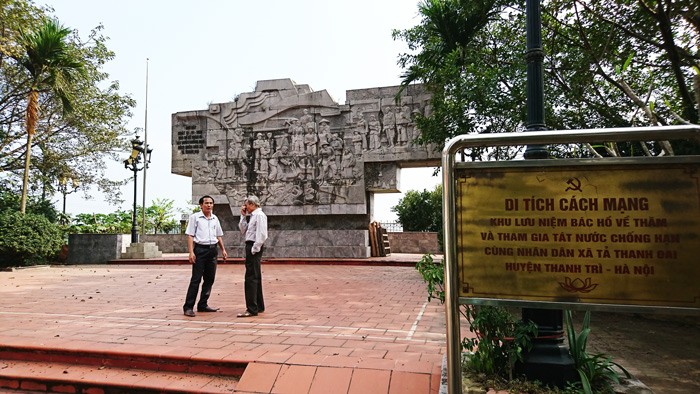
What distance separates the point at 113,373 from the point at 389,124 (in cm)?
1167

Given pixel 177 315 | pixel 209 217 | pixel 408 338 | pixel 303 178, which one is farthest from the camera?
pixel 303 178

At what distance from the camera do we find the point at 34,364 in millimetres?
3740

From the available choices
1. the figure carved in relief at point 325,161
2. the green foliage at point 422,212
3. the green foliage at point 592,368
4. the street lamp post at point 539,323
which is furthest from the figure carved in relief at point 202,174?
the green foliage at point 422,212

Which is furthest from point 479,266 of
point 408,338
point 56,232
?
point 56,232

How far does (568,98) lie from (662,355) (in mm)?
4472

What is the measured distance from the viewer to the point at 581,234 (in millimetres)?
1801

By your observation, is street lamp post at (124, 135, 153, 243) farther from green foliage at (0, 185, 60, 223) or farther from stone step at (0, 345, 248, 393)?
stone step at (0, 345, 248, 393)

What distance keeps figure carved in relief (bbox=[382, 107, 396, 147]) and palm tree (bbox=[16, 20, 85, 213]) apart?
10.7 m

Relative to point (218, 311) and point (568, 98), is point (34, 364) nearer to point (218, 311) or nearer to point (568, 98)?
point (218, 311)

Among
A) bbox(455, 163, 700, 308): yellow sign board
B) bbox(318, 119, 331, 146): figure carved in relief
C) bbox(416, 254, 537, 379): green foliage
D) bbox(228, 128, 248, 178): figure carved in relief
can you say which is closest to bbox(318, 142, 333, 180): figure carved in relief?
bbox(318, 119, 331, 146): figure carved in relief

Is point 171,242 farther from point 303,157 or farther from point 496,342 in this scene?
point 496,342

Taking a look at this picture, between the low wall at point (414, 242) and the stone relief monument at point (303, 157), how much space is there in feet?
A: 16.5

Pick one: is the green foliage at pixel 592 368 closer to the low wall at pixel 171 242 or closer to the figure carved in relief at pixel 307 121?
the figure carved in relief at pixel 307 121

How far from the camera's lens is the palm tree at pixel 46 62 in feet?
Answer: 44.0
